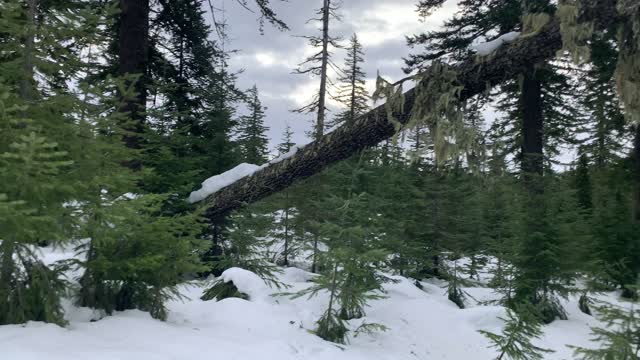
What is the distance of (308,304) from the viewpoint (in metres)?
8.10

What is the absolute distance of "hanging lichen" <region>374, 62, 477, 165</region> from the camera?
20.2 feet

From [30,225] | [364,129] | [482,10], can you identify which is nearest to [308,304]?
[364,129]

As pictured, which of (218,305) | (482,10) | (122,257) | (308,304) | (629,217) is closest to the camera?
(122,257)

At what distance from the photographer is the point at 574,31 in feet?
17.4

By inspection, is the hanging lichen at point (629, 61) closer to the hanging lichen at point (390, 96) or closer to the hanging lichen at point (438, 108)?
the hanging lichen at point (438, 108)

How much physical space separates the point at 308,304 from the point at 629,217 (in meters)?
11.7

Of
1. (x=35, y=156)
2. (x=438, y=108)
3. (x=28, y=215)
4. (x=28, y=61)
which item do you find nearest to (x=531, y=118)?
(x=438, y=108)

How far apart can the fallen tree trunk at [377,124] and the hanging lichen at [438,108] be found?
166 millimetres

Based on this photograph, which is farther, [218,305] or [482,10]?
[482,10]

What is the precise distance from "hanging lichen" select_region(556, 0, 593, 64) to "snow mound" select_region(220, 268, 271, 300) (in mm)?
5846

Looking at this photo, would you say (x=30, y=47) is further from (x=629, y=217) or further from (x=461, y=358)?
(x=629, y=217)

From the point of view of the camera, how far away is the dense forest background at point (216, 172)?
4.66 metres

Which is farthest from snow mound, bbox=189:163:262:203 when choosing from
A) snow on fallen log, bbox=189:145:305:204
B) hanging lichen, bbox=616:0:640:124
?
hanging lichen, bbox=616:0:640:124

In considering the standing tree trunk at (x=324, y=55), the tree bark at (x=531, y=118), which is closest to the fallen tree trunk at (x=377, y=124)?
the tree bark at (x=531, y=118)
